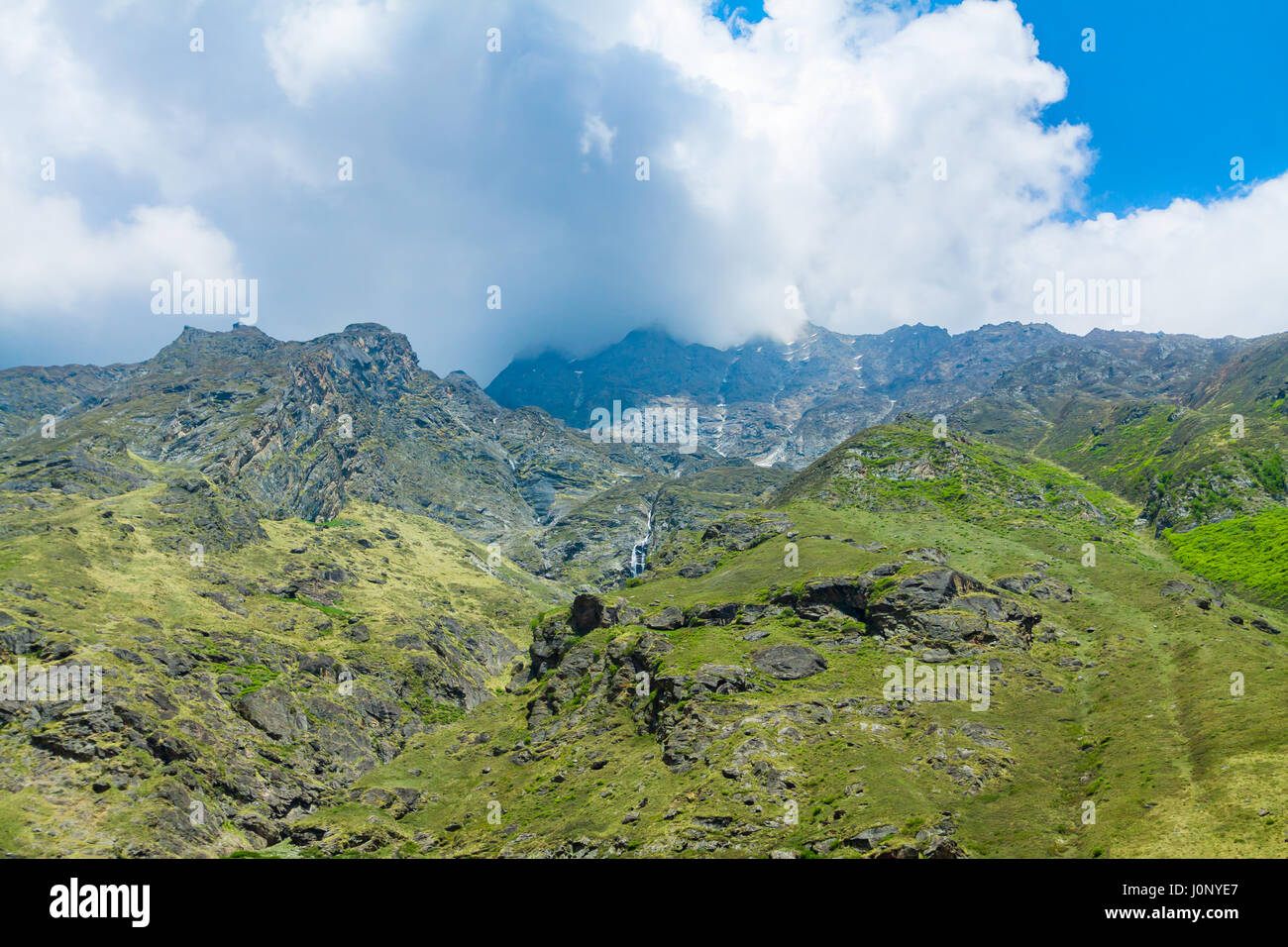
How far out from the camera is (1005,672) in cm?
10475

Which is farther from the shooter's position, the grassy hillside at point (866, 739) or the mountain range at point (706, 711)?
the mountain range at point (706, 711)

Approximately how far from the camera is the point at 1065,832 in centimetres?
6388

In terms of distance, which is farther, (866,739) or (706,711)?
(706,711)

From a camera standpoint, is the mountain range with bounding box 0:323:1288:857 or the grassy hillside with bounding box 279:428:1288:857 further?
the mountain range with bounding box 0:323:1288:857

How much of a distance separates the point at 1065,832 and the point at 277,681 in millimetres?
138329

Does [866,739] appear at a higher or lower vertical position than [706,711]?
lower

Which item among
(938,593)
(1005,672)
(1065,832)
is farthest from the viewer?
(938,593)
